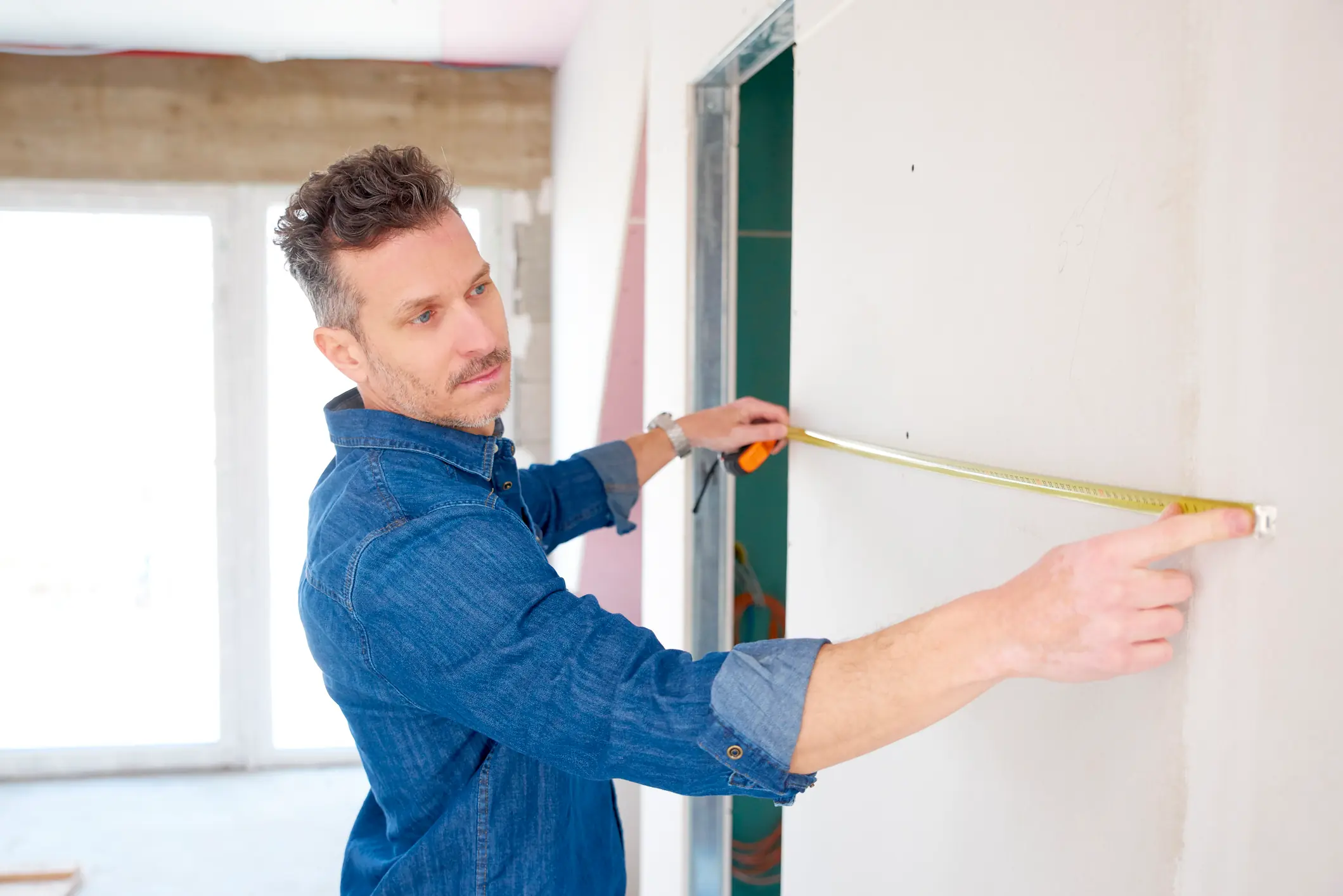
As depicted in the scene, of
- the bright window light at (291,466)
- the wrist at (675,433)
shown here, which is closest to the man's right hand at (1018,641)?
the wrist at (675,433)

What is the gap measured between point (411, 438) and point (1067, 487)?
83cm

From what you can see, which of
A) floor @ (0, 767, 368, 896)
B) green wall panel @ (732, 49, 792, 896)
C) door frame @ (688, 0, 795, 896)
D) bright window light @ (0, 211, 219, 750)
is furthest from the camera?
bright window light @ (0, 211, 219, 750)

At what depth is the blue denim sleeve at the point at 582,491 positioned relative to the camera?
1908 millimetres

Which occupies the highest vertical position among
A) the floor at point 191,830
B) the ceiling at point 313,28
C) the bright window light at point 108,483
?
the ceiling at point 313,28

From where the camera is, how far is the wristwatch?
6.30ft

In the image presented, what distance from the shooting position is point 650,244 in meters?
2.52

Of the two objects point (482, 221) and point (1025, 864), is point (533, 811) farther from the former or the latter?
point (482, 221)

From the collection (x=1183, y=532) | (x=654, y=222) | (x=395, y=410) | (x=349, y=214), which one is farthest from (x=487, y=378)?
(x=654, y=222)

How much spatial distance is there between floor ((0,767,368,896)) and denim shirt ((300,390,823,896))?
106 inches

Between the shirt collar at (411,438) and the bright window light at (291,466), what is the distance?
3379mm

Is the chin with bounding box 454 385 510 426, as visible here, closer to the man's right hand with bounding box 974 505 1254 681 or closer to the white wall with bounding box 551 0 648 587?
the man's right hand with bounding box 974 505 1254 681

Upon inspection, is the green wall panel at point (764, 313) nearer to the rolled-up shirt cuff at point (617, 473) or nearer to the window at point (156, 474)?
the rolled-up shirt cuff at point (617, 473)

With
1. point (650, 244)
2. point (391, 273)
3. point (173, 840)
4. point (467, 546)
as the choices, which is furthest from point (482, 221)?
point (467, 546)

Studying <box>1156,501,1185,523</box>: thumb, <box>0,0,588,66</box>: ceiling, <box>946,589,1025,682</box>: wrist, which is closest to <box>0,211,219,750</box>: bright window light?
<box>0,0,588,66</box>: ceiling
